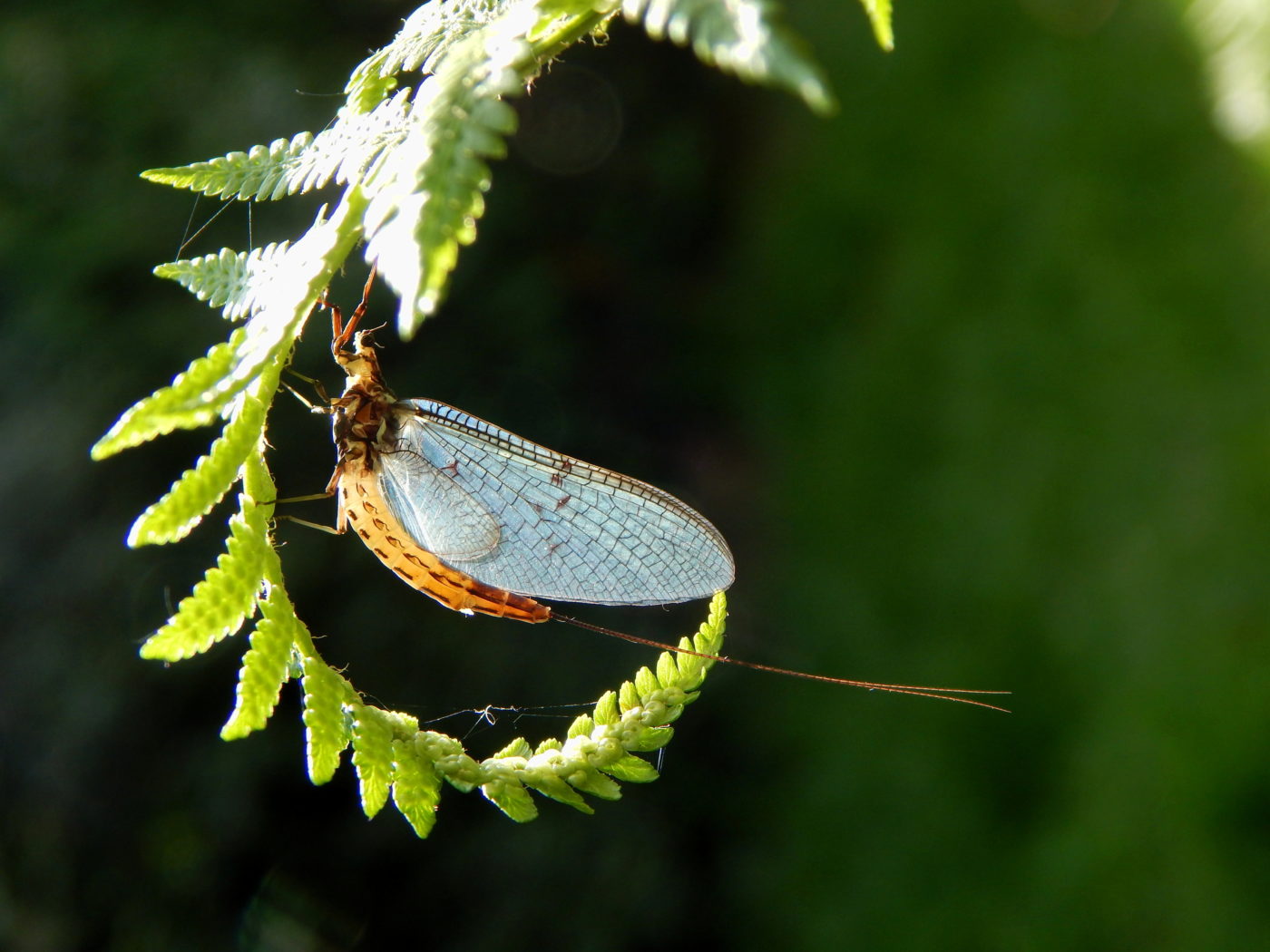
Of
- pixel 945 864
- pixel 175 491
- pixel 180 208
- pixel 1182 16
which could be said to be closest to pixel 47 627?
pixel 180 208

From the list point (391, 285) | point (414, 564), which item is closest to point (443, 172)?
point (391, 285)

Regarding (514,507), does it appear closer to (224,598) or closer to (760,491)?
(224,598)

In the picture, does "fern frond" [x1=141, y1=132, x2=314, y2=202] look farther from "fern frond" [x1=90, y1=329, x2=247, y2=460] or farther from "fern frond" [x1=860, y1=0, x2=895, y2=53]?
"fern frond" [x1=860, y1=0, x2=895, y2=53]

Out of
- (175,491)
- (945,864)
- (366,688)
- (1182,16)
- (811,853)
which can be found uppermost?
(1182,16)

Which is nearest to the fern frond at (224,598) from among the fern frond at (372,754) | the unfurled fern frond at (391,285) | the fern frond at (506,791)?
the unfurled fern frond at (391,285)

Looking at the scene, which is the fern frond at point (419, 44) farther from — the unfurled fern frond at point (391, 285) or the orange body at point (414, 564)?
the orange body at point (414, 564)

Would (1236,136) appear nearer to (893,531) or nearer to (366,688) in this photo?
(893,531)
